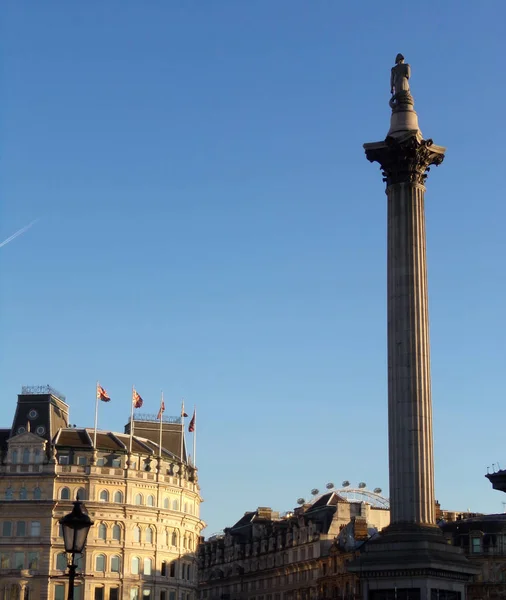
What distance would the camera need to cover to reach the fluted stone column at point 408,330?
219 feet

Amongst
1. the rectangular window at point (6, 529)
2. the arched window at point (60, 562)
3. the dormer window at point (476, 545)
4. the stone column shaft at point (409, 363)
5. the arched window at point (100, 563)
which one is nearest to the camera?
the stone column shaft at point (409, 363)

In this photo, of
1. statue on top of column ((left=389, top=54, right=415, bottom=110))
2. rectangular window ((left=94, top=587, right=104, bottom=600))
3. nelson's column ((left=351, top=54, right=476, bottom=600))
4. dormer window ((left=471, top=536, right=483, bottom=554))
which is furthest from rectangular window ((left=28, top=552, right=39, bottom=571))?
statue on top of column ((left=389, top=54, right=415, bottom=110))

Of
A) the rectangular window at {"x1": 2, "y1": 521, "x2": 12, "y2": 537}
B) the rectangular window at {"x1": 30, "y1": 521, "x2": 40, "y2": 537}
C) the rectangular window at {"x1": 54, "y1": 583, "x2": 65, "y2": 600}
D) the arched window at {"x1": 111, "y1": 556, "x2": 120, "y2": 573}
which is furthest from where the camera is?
the arched window at {"x1": 111, "y1": 556, "x2": 120, "y2": 573}

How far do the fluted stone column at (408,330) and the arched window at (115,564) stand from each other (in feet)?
213

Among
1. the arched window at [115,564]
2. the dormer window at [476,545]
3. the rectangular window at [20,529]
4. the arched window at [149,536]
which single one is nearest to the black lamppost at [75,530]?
the rectangular window at [20,529]

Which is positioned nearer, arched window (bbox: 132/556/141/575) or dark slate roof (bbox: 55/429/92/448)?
arched window (bbox: 132/556/141/575)

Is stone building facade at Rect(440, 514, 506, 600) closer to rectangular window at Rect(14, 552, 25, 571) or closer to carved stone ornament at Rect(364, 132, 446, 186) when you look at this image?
rectangular window at Rect(14, 552, 25, 571)

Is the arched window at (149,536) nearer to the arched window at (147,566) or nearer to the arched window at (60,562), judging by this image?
the arched window at (147,566)

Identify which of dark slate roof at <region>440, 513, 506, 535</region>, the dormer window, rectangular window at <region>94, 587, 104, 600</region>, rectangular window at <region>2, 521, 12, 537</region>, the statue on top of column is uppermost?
the statue on top of column

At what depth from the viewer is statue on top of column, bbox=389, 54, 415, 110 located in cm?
7488

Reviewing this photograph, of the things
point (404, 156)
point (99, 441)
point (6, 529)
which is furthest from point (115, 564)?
point (404, 156)

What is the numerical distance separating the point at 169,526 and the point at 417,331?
6954 centimetres

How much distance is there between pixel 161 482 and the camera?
130750mm

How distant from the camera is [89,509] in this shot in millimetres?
124125
